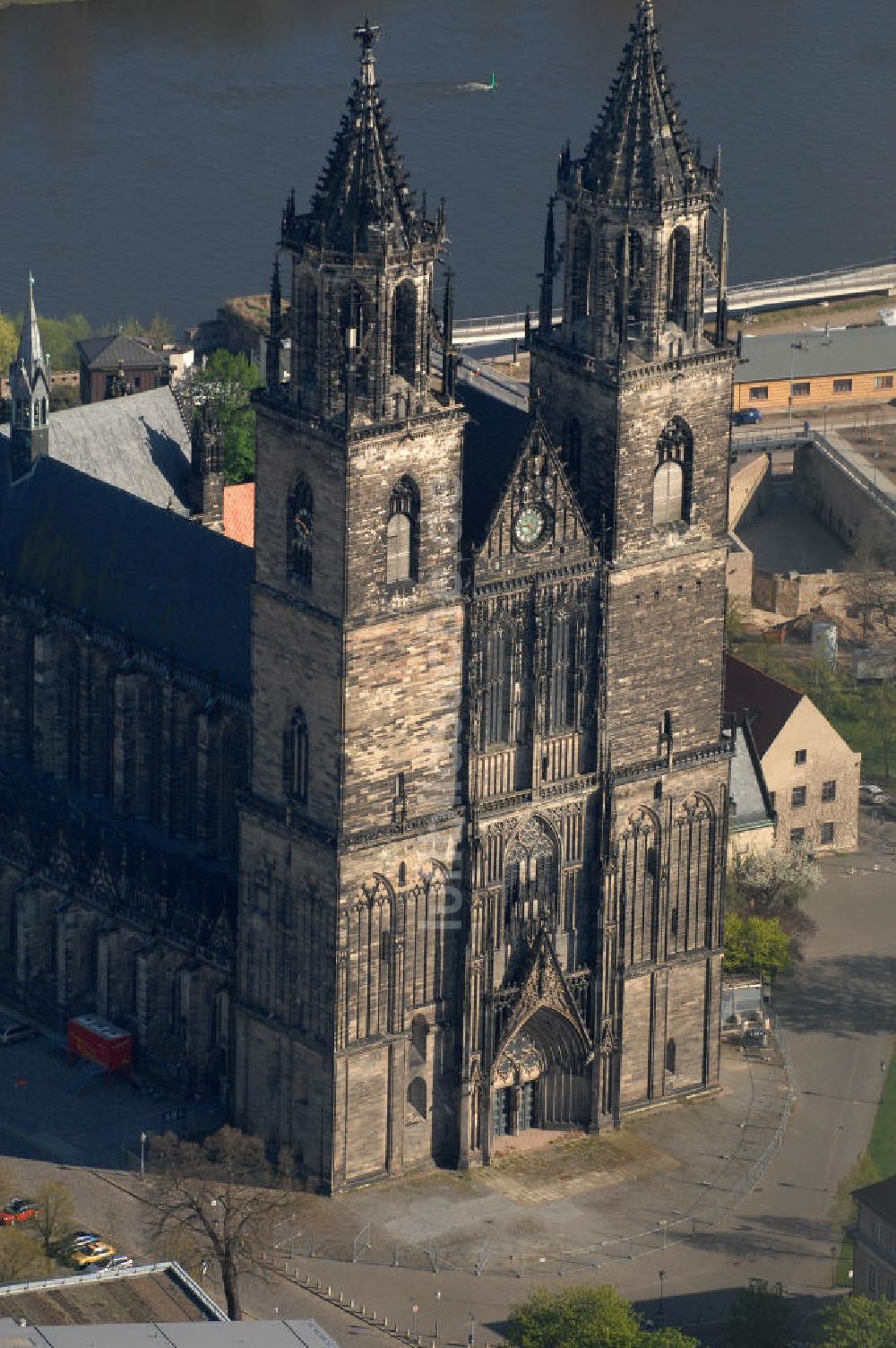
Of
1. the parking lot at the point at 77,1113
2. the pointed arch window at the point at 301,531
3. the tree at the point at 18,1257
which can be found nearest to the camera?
the tree at the point at 18,1257

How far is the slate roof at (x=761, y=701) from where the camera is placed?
170375 millimetres

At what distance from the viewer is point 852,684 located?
7584 inches

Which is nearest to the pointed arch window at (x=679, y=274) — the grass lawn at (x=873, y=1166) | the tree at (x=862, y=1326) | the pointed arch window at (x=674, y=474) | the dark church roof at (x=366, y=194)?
the pointed arch window at (x=674, y=474)

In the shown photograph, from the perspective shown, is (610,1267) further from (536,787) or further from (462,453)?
(462,453)

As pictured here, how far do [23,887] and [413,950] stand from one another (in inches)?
842

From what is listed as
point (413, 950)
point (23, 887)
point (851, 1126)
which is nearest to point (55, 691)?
point (23, 887)

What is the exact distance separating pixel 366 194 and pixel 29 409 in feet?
134

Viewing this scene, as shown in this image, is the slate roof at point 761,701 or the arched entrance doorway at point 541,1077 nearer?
the arched entrance doorway at point 541,1077

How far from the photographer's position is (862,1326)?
413ft

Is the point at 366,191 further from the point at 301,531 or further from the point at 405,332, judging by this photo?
the point at 301,531

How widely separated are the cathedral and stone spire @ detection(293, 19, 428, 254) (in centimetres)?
15

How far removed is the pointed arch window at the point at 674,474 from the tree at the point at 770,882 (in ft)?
85.1

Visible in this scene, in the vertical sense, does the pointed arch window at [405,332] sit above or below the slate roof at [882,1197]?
above

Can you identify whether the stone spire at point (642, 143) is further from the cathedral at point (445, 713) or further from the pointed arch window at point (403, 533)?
the pointed arch window at point (403, 533)
